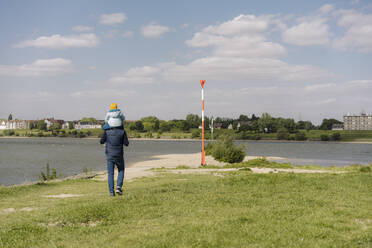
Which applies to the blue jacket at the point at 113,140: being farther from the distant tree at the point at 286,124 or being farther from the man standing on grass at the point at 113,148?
the distant tree at the point at 286,124

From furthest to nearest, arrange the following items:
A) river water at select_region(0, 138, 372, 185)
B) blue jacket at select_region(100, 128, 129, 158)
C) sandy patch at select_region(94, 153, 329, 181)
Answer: river water at select_region(0, 138, 372, 185)
sandy patch at select_region(94, 153, 329, 181)
blue jacket at select_region(100, 128, 129, 158)

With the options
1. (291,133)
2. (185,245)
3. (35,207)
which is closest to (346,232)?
(185,245)

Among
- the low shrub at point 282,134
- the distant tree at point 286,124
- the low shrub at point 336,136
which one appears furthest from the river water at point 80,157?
the distant tree at point 286,124

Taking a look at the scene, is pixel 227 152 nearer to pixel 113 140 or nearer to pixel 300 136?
pixel 113 140

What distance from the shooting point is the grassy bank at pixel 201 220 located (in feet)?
18.4

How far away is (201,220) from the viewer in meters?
6.78

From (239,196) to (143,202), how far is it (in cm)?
246

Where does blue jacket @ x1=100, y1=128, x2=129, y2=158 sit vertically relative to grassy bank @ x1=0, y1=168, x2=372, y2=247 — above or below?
above

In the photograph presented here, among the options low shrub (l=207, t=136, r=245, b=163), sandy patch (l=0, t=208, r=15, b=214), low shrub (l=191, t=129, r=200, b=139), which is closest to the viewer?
sandy patch (l=0, t=208, r=15, b=214)

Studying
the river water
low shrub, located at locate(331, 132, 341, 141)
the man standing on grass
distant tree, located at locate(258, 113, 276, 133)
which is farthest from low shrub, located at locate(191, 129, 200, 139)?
the man standing on grass

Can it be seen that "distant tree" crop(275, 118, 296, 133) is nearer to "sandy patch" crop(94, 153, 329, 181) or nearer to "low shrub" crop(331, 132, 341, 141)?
"low shrub" crop(331, 132, 341, 141)

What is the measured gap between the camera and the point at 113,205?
814cm

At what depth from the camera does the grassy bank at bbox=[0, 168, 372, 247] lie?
562cm

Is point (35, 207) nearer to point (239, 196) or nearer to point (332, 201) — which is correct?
point (239, 196)
